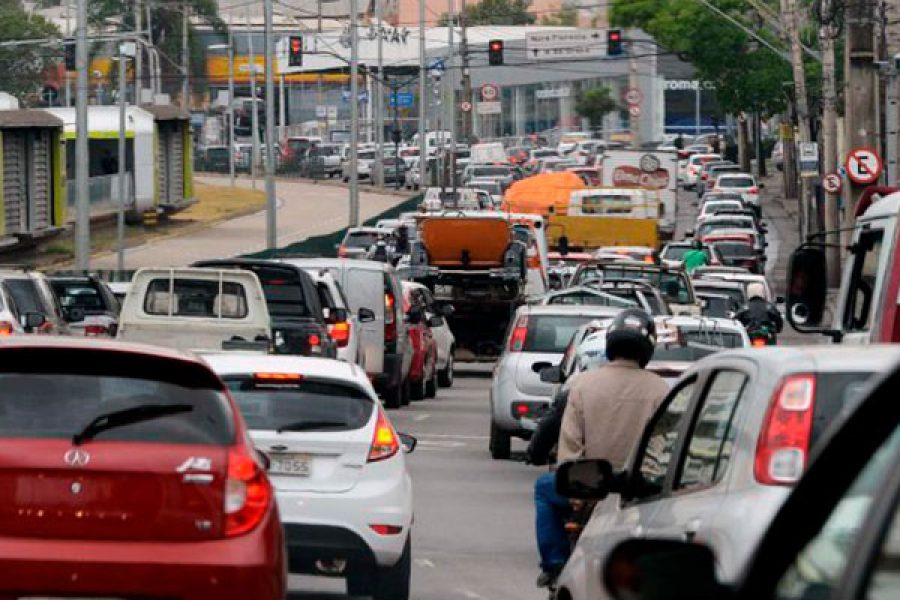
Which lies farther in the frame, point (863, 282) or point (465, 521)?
point (465, 521)

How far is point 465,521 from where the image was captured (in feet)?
54.6

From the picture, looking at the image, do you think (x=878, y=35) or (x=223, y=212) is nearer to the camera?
(x=878, y=35)

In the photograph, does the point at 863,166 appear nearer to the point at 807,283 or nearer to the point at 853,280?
the point at 853,280

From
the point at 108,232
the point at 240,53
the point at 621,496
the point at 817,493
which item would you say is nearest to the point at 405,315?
the point at 621,496

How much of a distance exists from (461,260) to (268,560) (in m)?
29.1

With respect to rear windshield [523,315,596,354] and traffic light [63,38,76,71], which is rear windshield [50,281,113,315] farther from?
traffic light [63,38,76,71]

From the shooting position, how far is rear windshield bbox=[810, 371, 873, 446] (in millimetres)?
6410

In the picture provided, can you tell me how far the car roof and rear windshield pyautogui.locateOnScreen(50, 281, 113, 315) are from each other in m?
19.2

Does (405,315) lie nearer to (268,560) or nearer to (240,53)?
(268,560)

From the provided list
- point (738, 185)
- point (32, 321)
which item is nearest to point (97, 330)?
point (32, 321)

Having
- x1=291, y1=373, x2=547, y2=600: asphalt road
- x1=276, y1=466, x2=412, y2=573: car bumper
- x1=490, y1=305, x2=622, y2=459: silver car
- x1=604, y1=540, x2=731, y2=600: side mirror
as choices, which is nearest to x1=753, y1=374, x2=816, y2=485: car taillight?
x1=604, y1=540, x2=731, y2=600: side mirror

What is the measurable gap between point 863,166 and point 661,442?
2517 centimetres

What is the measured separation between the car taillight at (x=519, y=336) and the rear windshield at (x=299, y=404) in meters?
10.8

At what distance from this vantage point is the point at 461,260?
3753 centimetres
